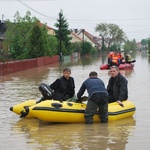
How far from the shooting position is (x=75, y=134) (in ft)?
29.5

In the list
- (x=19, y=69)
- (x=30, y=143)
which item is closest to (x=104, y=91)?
(x=30, y=143)

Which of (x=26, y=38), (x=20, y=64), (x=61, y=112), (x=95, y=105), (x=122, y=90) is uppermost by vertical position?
(x=26, y=38)

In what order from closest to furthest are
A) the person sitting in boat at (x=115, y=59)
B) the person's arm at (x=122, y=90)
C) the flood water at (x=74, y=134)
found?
the flood water at (x=74, y=134) → the person's arm at (x=122, y=90) → the person sitting in boat at (x=115, y=59)

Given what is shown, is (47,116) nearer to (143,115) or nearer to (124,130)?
(124,130)

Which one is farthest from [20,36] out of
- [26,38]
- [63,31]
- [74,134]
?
[74,134]

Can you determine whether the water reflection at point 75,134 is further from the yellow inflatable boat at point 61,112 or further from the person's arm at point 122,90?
the person's arm at point 122,90

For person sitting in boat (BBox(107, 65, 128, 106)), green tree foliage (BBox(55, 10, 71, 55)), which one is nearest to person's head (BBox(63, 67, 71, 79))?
person sitting in boat (BBox(107, 65, 128, 106))

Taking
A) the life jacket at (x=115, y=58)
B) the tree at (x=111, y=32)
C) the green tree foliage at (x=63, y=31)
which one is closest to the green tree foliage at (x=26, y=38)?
the life jacket at (x=115, y=58)

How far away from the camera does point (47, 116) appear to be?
9.95 m

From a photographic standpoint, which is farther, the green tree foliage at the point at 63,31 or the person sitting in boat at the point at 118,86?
the green tree foliage at the point at 63,31

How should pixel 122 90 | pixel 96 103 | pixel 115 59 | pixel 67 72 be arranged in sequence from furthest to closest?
pixel 115 59 < pixel 67 72 < pixel 122 90 < pixel 96 103

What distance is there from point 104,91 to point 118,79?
3.04ft

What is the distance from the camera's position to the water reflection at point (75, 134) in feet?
25.9

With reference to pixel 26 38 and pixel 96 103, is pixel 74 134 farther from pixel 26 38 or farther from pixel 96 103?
pixel 26 38
